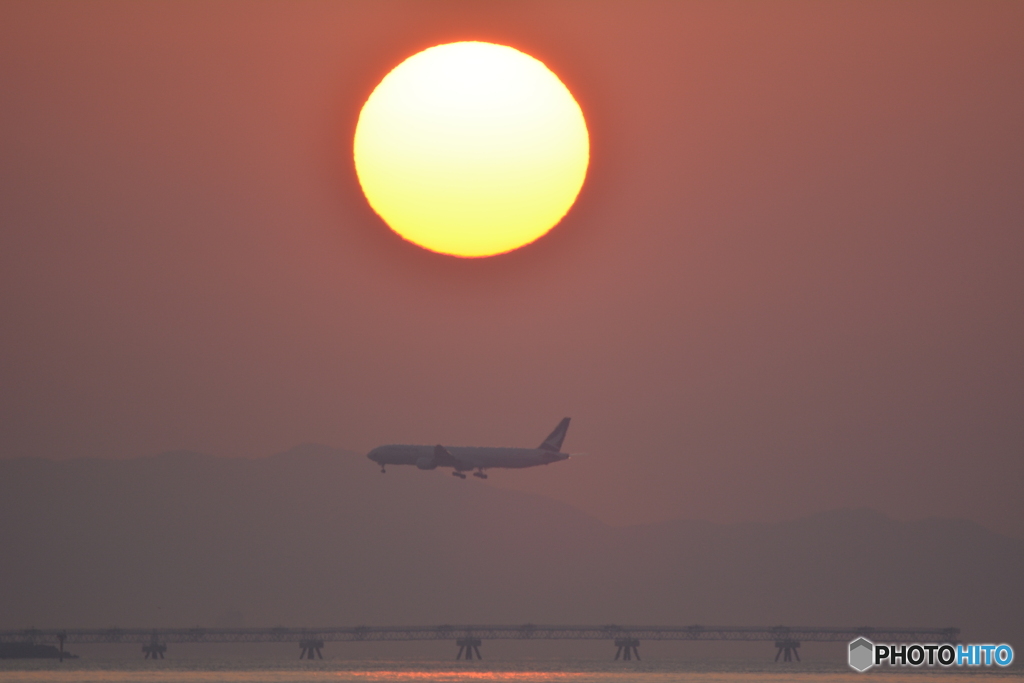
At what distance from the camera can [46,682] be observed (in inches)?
7721

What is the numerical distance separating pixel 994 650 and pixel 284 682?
108 m

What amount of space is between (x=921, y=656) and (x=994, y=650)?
9.82 m

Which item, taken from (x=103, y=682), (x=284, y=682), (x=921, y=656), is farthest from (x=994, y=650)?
(x=103, y=682)

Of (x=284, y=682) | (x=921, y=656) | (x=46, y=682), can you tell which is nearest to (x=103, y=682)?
(x=46, y=682)

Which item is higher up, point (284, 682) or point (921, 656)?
point (284, 682)

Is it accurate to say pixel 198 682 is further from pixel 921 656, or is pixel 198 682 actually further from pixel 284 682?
pixel 921 656

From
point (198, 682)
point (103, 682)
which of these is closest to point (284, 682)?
point (198, 682)

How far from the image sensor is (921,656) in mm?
113812

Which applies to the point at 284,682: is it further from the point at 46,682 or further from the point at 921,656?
the point at 921,656

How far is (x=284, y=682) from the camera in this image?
19800 cm

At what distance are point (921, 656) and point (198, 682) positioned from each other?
11587cm

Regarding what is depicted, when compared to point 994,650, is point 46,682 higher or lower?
higher

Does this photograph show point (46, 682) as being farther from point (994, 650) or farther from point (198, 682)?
point (994, 650)

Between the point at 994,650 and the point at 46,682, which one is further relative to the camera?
the point at 46,682
